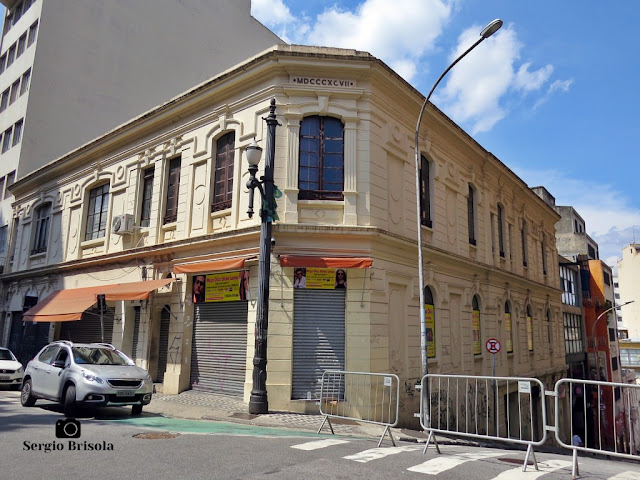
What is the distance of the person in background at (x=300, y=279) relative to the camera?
12914 millimetres

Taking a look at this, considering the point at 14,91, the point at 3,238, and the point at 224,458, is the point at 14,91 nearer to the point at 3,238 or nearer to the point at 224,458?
the point at 3,238

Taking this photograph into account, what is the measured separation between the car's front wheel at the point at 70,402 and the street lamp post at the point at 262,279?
3639 millimetres

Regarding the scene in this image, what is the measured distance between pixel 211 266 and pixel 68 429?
6265mm

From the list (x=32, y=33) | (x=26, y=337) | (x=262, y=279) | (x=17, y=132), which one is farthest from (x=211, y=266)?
(x=32, y=33)

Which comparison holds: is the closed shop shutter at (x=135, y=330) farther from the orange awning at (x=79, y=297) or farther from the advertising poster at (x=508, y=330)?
the advertising poster at (x=508, y=330)

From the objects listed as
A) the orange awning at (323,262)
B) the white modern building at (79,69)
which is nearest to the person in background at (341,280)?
the orange awning at (323,262)

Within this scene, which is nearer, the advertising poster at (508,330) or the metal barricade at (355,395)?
the metal barricade at (355,395)

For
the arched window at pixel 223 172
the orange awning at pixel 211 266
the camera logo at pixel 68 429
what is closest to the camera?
the camera logo at pixel 68 429

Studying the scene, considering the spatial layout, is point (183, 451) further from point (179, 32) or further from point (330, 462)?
point (179, 32)

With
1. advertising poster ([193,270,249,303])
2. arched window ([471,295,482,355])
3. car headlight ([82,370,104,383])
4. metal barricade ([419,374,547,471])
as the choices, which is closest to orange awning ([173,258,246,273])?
advertising poster ([193,270,249,303])

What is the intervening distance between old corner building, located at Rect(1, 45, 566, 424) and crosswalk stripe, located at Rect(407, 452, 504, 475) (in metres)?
5.28

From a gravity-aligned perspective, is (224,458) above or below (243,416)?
above

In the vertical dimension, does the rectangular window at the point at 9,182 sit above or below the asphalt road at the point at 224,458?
above

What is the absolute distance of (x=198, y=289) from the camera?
14930mm
